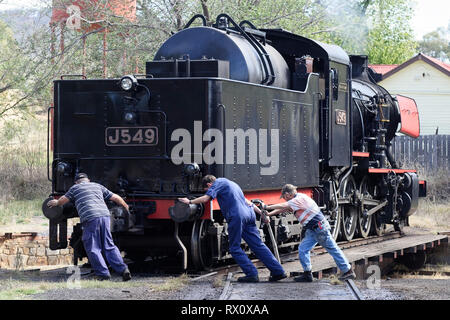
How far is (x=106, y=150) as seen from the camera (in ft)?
37.0

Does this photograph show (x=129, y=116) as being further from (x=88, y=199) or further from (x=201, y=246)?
(x=201, y=246)

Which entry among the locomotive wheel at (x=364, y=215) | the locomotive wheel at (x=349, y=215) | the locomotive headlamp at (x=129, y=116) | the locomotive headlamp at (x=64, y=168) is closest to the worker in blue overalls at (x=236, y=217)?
the locomotive headlamp at (x=129, y=116)

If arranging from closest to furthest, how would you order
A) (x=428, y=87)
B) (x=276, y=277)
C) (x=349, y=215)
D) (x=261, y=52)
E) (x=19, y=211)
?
(x=276, y=277)
(x=261, y=52)
(x=349, y=215)
(x=19, y=211)
(x=428, y=87)

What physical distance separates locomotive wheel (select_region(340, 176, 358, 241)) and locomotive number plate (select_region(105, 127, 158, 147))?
584cm

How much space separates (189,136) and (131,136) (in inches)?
33.6

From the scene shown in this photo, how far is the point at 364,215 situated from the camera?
54.4 ft

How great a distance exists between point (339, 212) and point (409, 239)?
8.56ft

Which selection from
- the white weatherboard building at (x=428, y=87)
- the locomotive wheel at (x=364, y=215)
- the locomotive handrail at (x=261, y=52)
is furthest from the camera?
the white weatherboard building at (x=428, y=87)

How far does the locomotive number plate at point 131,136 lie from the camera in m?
11.0

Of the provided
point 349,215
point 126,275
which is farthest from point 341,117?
point 126,275

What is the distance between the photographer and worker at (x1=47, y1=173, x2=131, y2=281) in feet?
34.1

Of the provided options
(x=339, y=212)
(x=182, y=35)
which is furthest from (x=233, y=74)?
(x=339, y=212)

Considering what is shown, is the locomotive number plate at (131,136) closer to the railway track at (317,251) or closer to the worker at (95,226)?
the worker at (95,226)

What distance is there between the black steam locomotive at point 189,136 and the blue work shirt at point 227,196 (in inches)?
14.8
